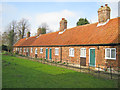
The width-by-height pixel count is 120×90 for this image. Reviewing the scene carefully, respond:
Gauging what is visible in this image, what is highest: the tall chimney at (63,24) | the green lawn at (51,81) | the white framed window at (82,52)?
the tall chimney at (63,24)

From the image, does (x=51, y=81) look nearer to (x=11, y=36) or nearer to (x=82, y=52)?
(x=82, y=52)

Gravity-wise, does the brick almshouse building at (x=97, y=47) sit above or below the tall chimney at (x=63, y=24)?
below

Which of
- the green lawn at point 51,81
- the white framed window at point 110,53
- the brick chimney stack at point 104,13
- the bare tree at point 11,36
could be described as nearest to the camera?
the green lawn at point 51,81

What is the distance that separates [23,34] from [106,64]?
177ft

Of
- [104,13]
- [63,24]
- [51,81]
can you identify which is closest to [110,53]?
[104,13]

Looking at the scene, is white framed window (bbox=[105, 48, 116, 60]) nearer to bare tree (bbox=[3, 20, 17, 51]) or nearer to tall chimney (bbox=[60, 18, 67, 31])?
tall chimney (bbox=[60, 18, 67, 31])

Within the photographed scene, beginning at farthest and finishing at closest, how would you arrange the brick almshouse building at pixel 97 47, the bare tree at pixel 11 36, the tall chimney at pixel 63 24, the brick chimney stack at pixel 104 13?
the bare tree at pixel 11 36 < the tall chimney at pixel 63 24 < the brick chimney stack at pixel 104 13 < the brick almshouse building at pixel 97 47

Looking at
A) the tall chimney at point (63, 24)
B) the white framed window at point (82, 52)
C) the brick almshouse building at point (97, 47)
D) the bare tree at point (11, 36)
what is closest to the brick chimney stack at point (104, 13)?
the brick almshouse building at point (97, 47)

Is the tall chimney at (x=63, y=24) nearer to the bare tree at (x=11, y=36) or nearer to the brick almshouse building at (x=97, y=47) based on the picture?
the brick almshouse building at (x=97, y=47)

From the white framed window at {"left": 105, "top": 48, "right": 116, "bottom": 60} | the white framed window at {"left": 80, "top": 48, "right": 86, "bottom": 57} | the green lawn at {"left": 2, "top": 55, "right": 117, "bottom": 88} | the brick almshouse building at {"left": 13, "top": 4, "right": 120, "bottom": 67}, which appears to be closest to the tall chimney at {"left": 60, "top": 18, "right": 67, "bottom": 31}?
the brick almshouse building at {"left": 13, "top": 4, "right": 120, "bottom": 67}

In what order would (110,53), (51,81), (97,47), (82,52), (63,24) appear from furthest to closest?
(63,24)
(82,52)
(97,47)
(110,53)
(51,81)

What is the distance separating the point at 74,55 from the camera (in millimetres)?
19000

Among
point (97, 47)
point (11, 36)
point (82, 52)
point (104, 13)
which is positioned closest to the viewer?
point (97, 47)

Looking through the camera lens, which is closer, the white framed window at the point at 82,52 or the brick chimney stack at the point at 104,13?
the white framed window at the point at 82,52
